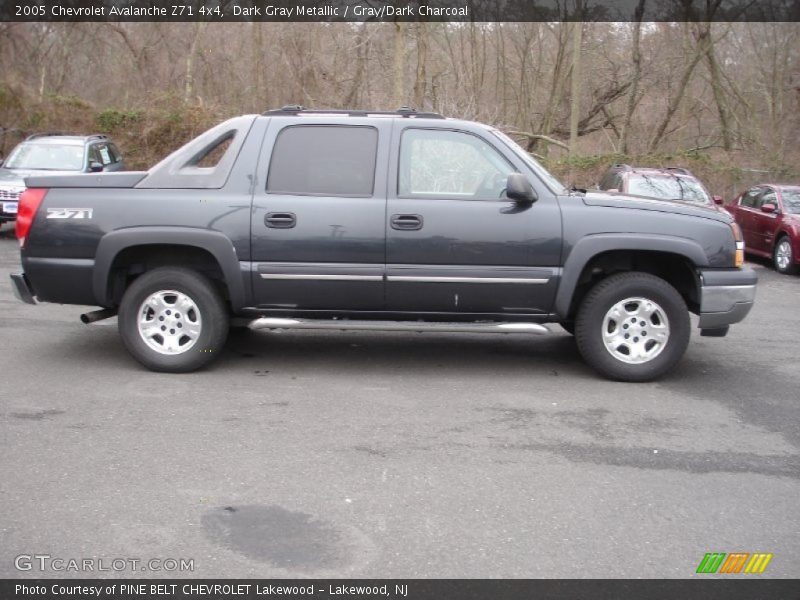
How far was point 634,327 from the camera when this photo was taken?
6.26 meters

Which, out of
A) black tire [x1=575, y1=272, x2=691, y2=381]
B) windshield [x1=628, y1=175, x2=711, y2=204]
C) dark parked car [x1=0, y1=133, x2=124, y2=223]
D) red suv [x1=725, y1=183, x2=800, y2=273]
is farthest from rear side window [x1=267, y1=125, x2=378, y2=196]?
red suv [x1=725, y1=183, x2=800, y2=273]

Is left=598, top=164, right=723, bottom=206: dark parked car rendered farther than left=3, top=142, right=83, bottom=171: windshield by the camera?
No

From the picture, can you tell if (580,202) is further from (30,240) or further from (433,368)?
(30,240)

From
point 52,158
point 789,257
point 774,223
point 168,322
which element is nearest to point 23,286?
point 168,322

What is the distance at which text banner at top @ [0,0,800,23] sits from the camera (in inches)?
886

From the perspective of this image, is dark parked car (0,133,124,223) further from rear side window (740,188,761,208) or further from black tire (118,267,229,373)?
rear side window (740,188,761,208)

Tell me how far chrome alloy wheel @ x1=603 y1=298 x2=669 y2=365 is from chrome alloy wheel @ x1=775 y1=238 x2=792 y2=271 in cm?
864

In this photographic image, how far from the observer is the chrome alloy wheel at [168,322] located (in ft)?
20.4

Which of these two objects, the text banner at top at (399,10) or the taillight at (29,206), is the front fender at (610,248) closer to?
the taillight at (29,206)

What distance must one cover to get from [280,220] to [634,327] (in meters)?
2.81

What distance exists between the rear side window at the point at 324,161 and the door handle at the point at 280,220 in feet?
0.65

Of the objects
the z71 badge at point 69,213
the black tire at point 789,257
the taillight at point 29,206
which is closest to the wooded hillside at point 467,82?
the black tire at point 789,257

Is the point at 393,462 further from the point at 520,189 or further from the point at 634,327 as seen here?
the point at 634,327

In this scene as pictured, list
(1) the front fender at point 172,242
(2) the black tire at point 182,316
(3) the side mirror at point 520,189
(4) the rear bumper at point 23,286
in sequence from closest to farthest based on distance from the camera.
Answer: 1. (3) the side mirror at point 520,189
2. (1) the front fender at point 172,242
3. (2) the black tire at point 182,316
4. (4) the rear bumper at point 23,286
